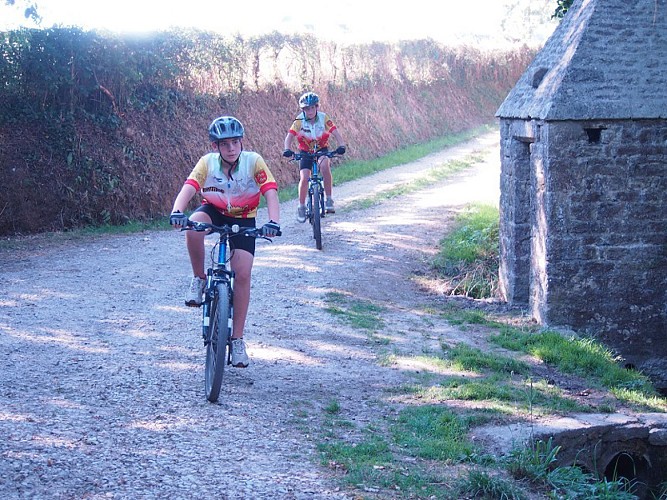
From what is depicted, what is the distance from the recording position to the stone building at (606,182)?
966cm

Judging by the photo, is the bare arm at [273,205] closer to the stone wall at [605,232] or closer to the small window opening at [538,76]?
the stone wall at [605,232]

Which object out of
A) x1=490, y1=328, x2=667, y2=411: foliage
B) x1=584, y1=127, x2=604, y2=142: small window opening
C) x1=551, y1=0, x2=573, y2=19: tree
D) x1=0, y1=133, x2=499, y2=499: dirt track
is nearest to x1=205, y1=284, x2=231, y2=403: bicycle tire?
x1=0, y1=133, x2=499, y2=499: dirt track

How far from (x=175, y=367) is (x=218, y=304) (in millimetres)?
1327

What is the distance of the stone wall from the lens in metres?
9.70

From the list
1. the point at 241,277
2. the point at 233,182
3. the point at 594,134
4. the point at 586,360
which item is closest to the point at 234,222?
the point at 233,182

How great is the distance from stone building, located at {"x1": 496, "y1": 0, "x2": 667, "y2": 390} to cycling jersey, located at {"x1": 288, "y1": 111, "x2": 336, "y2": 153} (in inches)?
135

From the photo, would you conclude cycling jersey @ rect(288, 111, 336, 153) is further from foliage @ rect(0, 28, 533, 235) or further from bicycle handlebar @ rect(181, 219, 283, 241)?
bicycle handlebar @ rect(181, 219, 283, 241)

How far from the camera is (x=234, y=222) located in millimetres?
6879

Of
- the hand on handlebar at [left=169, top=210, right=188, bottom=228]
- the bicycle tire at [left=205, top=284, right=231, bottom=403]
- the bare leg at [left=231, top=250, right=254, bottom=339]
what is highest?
the hand on handlebar at [left=169, top=210, right=188, bottom=228]

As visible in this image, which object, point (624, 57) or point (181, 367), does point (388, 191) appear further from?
point (181, 367)

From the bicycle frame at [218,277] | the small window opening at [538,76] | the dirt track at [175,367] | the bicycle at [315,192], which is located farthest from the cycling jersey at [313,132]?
the bicycle frame at [218,277]

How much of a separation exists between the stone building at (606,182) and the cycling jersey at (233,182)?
13.5ft

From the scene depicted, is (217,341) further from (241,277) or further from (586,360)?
(586,360)

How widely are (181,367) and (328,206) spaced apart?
589cm
